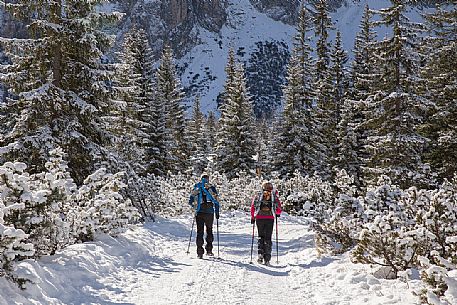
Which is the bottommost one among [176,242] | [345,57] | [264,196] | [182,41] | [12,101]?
[176,242]

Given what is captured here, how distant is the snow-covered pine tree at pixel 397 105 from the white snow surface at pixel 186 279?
884 cm

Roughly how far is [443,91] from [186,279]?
1533cm

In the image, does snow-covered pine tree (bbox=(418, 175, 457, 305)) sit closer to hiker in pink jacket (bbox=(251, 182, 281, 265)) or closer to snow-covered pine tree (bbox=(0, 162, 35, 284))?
hiker in pink jacket (bbox=(251, 182, 281, 265))

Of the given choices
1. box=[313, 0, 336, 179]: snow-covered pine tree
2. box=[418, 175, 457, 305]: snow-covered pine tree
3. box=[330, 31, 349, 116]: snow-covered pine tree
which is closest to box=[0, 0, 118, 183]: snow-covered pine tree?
box=[418, 175, 457, 305]: snow-covered pine tree

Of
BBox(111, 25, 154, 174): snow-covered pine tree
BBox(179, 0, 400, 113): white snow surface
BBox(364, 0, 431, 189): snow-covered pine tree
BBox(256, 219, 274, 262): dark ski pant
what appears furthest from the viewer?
BBox(179, 0, 400, 113): white snow surface

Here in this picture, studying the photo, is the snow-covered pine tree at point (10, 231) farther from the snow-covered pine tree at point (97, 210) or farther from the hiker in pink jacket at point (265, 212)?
the hiker in pink jacket at point (265, 212)

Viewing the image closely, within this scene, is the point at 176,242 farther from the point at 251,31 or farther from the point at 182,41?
the point at 251,31

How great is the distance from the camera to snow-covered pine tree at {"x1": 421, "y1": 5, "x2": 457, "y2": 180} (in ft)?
59.1

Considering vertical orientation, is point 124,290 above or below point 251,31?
below

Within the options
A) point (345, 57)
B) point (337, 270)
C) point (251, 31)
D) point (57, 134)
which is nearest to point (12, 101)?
point (57, 134)

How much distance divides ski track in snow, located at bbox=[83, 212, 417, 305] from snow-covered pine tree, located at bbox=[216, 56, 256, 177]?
71.2 feet

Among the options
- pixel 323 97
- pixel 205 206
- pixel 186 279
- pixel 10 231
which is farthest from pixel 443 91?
pixel 10 231

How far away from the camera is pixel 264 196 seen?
10.2m

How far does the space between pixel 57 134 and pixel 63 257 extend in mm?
6319
